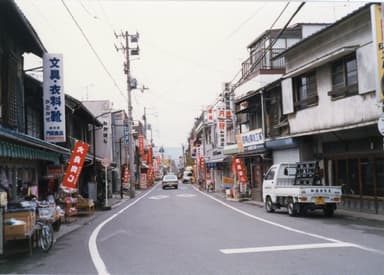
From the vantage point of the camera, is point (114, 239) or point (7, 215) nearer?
point (7, 215)

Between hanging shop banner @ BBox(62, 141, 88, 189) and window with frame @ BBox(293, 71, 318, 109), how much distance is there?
11.0m

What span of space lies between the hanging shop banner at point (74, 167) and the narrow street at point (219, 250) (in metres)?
3.59

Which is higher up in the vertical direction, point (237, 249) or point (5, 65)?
point (5, 65)

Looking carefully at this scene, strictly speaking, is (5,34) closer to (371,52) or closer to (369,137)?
(371,52)

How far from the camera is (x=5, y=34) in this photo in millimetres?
15281

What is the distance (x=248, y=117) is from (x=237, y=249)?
82.2 feet

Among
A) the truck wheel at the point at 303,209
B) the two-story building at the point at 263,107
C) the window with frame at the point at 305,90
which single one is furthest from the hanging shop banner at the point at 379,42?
the two-story building at the point at 263,107

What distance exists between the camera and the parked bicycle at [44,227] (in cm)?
1105

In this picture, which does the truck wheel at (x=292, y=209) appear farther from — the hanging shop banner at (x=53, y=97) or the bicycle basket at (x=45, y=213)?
the bicycle basket at (x=45, y=213)

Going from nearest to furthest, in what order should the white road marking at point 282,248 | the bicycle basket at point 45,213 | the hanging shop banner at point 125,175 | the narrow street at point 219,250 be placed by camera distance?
the narrow street at point 219,250 → the white road marking at point 282,248 → the bicycle basket at point 45,213 → the hanging shop banner at point 125,175

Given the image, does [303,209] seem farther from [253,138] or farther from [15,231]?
[253,138]

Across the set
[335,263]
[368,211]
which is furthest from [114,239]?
[368,211]

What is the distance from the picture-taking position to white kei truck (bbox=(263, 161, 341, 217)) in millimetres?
17391

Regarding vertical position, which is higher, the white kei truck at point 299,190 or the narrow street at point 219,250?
the white kei truck at point 299,190
